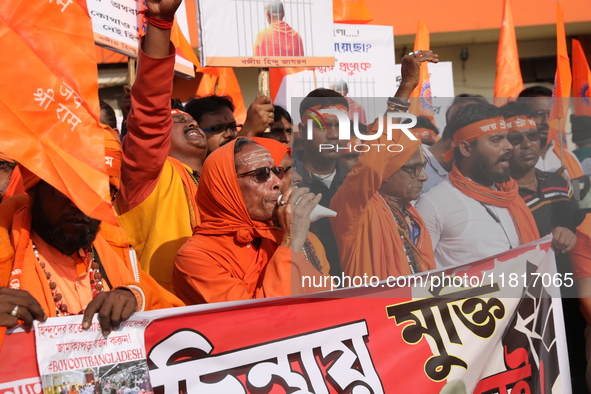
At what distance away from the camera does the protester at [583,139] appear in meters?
3.52

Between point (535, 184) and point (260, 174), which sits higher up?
point (260, 174)

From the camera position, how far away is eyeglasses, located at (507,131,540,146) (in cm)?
301

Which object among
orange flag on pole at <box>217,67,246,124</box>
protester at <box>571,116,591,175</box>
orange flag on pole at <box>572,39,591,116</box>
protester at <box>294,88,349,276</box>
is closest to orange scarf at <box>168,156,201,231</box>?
Result: protester at <box>294,88,349,276</box>

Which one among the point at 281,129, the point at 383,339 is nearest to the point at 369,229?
the point at 383,339

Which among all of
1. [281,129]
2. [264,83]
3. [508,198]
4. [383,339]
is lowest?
[383,339]

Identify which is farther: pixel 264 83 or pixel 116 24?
pixel 116 24

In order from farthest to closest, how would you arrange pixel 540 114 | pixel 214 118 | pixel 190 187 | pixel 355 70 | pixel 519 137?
pixel 355 70 → pixel 214 118 → pixel 190 187 → pixel 540 114 → pixel 519 137

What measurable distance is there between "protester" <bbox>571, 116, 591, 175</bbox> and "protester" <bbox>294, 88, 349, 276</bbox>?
50.0 inches

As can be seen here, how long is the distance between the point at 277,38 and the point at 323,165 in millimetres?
1503

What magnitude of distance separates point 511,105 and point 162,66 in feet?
5.12

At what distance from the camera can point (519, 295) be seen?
2.83m

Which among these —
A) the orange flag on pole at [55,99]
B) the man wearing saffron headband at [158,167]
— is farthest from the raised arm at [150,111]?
the orange flag on pole at [55,99]

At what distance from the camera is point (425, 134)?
2.91 meters

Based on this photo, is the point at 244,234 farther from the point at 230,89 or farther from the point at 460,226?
the point at 230,89
